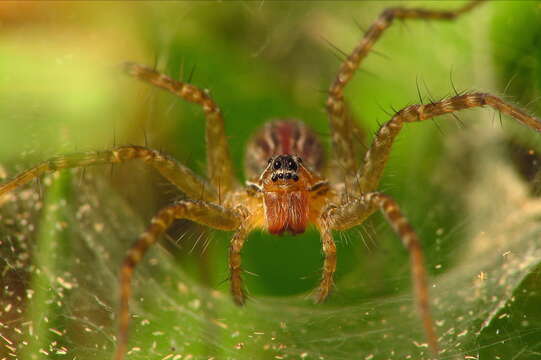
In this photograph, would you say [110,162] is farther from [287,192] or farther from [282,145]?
[282,145]

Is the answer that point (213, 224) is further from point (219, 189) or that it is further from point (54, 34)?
point (54, 34)

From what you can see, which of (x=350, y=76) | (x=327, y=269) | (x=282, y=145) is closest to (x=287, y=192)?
(x=327, y=269)

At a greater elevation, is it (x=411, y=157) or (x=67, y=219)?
(x=411, y=157)

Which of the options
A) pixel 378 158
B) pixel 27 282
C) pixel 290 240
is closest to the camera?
pixel 27 282

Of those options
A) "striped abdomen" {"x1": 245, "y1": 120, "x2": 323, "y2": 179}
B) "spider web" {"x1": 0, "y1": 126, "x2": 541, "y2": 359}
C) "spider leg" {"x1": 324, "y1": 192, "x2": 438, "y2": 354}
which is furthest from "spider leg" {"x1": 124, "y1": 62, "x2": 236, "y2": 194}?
"spider leg" {"x1": 324, "y1": 192, "x2": 438, "y2": 354}

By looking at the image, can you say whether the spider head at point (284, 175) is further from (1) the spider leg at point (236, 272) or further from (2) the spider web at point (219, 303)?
(2) the spider web at point (219, 303)

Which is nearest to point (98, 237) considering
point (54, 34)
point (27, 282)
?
point (27, 282)

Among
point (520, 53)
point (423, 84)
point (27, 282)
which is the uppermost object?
point (423, 84)
